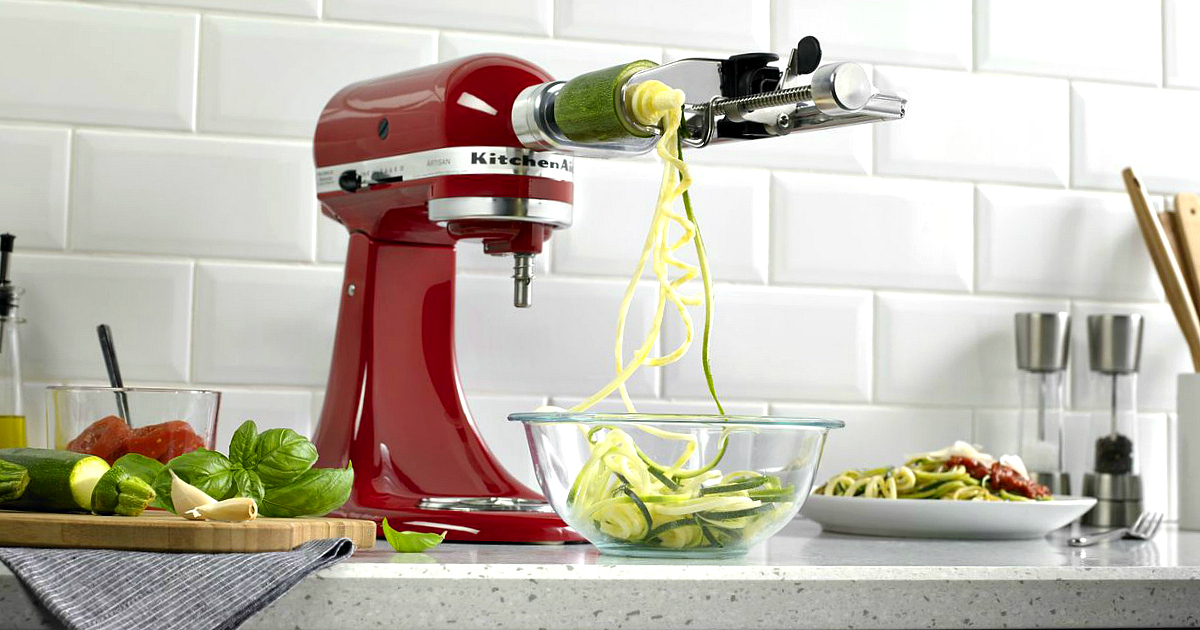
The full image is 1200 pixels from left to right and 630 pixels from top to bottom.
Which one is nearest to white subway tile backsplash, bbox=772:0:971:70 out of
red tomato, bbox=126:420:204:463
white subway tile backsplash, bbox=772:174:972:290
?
white subway tile backsplash, bbox=772:174:972:290

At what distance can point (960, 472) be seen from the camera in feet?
4.17

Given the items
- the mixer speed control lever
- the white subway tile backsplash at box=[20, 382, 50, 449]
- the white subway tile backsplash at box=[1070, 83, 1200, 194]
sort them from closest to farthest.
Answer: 1. the mixer speed control lever
2. the white subway tile backsplash at box=[20, 382, 50, 449]
3. the white subway tile backsplash at box=[1070, 83, 1200, 194]

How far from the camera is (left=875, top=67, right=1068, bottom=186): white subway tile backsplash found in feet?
5.09

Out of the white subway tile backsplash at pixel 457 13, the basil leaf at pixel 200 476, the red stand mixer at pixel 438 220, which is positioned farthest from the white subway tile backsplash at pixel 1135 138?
the basil leaf at pixel 200 476

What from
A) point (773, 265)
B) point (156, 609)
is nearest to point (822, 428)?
point (156, 609)

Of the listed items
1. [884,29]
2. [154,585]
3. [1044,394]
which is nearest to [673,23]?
[884,29]

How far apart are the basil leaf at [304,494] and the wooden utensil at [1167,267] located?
1.06m

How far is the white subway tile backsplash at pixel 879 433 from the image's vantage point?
4.90ft

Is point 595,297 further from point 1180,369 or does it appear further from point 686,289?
point 1180,369

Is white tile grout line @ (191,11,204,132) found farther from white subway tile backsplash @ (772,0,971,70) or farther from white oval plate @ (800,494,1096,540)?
white oval plate @ (800,494,1096,540)

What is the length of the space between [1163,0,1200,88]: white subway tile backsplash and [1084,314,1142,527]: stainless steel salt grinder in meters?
0.35

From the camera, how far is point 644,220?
1463 millimetres

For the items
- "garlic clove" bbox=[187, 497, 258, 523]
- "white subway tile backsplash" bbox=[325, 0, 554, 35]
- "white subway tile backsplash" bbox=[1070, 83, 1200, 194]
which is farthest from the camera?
"white subway tile backsplash" bbox=[1070, 83, 1200, 194]

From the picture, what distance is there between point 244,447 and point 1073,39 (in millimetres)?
1172
